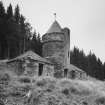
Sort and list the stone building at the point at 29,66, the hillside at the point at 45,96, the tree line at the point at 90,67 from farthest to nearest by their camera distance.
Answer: the tree line at the point at 90,67
the stone building at the point at 29,66
the hillside at the point at 45,96

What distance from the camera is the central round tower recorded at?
2186 centimetres

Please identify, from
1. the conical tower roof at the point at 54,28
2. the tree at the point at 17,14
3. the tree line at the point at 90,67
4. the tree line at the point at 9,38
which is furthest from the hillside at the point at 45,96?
the tree line at the point at 90,67

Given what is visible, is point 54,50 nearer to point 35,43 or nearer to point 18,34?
point 18,34

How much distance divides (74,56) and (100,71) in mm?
10090

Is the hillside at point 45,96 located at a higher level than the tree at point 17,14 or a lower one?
lower

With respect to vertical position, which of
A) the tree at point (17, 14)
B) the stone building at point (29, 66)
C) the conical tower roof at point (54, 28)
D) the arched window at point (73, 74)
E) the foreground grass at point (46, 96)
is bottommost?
the foreground grass at point (46, 96)

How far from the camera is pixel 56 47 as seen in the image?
2212cm

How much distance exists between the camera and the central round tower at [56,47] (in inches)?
861

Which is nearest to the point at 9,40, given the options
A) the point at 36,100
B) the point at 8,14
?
the point at 8,14

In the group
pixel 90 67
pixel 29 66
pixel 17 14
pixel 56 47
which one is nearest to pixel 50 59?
pixel 56 47

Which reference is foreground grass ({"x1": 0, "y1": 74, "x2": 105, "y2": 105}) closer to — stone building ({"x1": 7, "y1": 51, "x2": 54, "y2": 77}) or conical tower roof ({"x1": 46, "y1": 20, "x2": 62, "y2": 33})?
stone building ({"x1": 7, "y1": 51, "x2": 54, "y2": 77})

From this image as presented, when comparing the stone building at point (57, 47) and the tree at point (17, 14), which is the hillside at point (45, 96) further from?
the tree at point (17, 14)

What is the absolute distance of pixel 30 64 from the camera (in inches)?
740

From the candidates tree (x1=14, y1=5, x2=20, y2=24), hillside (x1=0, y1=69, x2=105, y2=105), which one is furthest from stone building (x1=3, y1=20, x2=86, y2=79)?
tree (x1=14, y1=5, x2=20, y2=24)
